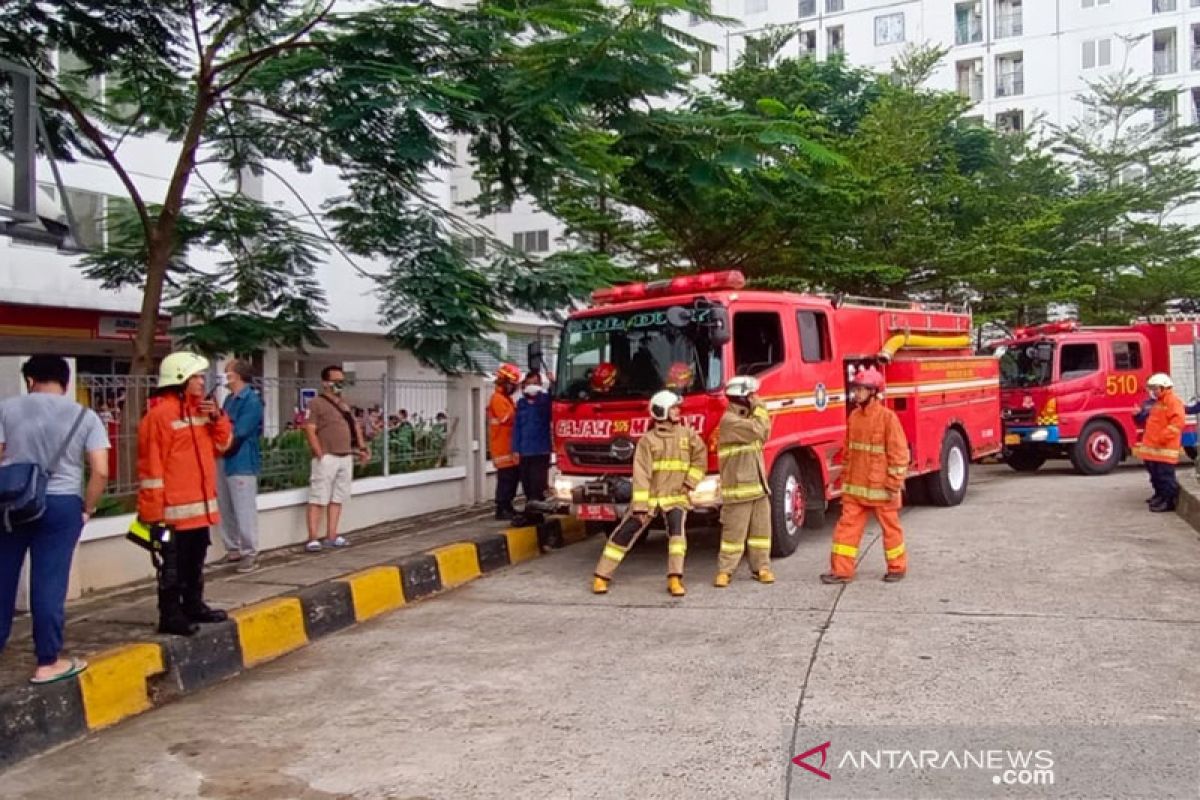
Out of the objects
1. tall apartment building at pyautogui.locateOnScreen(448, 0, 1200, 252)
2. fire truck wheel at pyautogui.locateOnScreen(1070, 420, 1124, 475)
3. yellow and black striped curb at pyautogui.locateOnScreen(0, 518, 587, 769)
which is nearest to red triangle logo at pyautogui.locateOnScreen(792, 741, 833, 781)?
yellow and black striped curb at pyautogui.locateOnScreen(0, 518, 587, 769)

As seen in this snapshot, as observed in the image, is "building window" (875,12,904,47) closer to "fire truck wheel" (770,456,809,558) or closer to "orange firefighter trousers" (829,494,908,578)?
"fire truck wheel" (770,456,809,558)

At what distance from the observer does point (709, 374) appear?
27.1 ft

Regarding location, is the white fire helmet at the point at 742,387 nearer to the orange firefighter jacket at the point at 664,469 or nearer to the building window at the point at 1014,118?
the orange firefighter jacket at the point at 664,469

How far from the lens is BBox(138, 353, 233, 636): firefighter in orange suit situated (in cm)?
564

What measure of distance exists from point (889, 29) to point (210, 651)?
138 ft

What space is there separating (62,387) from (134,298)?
13.8 metres

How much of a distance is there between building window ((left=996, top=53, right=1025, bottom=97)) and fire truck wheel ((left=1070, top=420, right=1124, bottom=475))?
28954 mm

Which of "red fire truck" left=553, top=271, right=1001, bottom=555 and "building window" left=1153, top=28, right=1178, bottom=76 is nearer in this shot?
"red fire truck" left=553, top=271, right=1001, bottom=555

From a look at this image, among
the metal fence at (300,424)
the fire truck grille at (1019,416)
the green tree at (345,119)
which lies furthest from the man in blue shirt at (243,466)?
the fire truck grille at (1019,416)

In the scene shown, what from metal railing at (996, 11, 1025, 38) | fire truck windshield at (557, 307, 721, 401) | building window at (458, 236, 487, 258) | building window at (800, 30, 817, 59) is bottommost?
fire truck windshield at (557, 307, 721, 401)

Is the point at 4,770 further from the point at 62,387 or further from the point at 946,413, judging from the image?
the point at 946,413

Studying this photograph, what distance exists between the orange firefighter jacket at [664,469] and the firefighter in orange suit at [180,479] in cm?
303

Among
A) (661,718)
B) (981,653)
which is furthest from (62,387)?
(981,653)

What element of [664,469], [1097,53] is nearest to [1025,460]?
[664,469]
